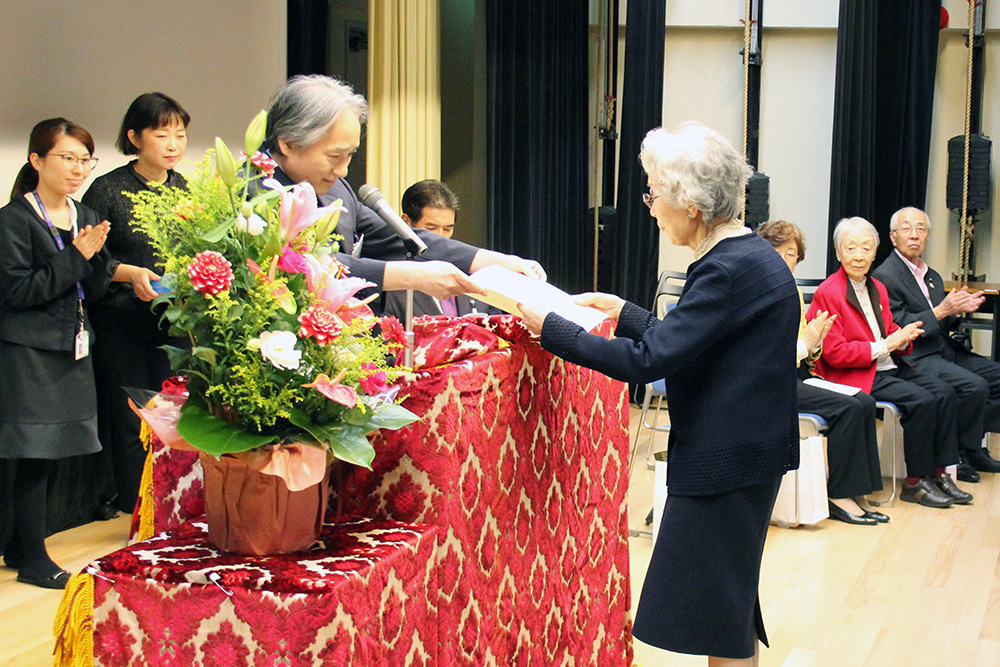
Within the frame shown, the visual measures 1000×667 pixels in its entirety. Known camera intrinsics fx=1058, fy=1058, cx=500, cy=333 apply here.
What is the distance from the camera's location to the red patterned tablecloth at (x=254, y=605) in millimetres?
1441

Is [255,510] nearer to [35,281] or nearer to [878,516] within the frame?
[35,281]

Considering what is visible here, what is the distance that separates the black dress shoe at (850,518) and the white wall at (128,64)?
10.9 ft

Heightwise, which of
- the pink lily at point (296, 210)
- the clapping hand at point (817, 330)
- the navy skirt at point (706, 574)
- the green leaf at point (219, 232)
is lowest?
the navy skirt at point (706, 574)

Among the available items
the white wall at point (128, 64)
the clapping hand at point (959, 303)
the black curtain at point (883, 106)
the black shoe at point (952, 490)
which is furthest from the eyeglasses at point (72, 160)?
the black curtain at point (883, 106)

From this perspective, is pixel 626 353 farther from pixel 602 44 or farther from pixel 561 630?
pixel 602 44

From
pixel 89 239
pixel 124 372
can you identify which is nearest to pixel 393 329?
pixel 89 239

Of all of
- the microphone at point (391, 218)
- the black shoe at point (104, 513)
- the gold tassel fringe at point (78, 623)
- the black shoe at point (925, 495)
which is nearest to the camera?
the gold tassel fringe at point (78, 623)

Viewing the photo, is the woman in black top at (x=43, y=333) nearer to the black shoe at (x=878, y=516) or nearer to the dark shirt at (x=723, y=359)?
the dark shirt at (x=723, y=359)

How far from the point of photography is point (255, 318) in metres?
1.46

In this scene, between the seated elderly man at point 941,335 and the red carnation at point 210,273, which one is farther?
the seated elderly man at point 941,335

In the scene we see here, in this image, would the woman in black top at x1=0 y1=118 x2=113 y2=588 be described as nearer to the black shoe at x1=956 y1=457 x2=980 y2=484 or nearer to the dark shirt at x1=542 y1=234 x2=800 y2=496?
the dark shirt at x1=542 y1=234 x2=800 y2=496

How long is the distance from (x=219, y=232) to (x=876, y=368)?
438 centimetres

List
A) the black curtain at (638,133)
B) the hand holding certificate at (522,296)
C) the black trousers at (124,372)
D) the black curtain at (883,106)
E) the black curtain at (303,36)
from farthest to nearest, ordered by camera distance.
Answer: the black curtain at (638,133) → the black curtain at (883,106) → the black curtain at (303,36) → the black trousers at (124,372) → the hand holding certificate at (522,296)

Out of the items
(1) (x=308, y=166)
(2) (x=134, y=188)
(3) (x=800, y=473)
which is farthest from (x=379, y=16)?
(1) (x=308, y=166)
